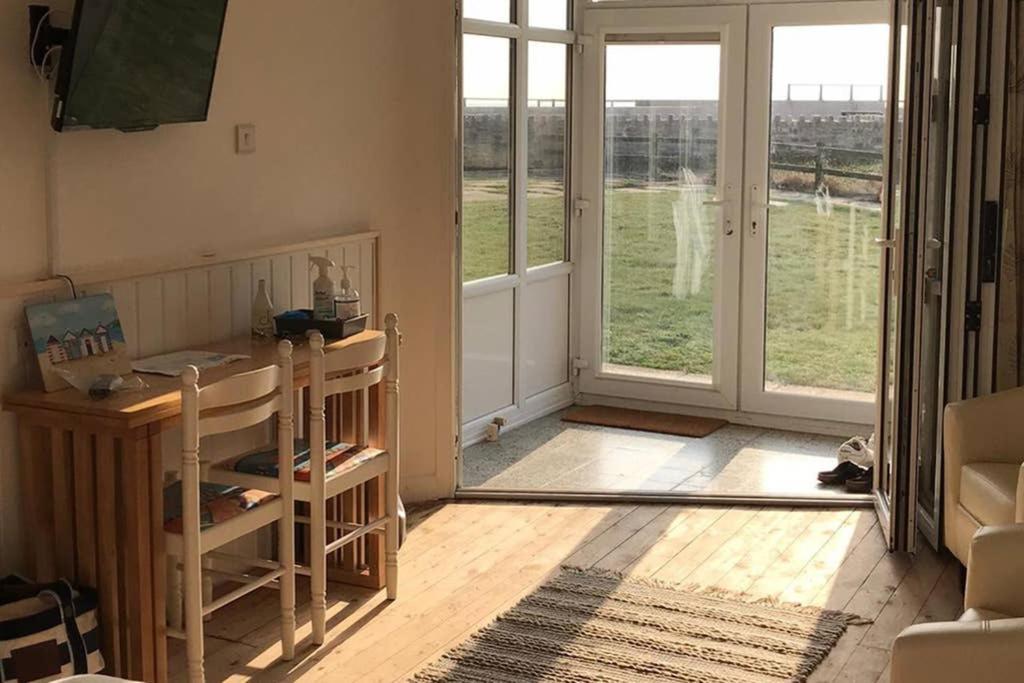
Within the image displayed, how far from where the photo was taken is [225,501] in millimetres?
3592

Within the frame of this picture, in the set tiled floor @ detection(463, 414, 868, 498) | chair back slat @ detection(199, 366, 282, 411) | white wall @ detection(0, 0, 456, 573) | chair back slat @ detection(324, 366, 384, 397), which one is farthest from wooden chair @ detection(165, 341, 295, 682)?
tiled floor @ detection(463, 414, 868, 498)

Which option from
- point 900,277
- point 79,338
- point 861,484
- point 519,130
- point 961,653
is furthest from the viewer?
A: point 519,130

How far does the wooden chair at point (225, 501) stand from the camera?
3.30m

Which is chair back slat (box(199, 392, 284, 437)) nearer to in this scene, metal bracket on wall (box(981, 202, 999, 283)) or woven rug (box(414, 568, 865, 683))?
woven rug (box(414, 568, 865, 683))

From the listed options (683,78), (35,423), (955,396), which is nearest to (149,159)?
(35,423)

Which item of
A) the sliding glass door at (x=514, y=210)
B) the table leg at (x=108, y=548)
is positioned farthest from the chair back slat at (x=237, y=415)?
the sliding glass door at (x=514, y=210)

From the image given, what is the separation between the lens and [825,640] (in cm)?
389

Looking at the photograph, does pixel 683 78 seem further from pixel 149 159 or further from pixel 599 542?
pixel 149 159

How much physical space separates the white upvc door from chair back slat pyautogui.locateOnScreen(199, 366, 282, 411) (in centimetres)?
348

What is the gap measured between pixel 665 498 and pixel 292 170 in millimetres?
1926

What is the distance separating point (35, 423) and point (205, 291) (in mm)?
798

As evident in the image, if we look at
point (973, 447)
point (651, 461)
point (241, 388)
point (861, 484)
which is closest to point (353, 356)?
point (241, 388)

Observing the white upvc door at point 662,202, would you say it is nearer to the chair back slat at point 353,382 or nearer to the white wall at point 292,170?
the white wall at point 292,170

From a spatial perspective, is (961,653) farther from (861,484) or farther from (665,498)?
(861,484)
